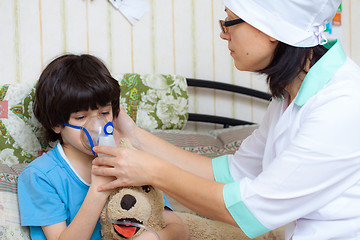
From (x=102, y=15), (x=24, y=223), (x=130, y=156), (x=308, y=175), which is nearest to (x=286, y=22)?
(x=308, y=175)

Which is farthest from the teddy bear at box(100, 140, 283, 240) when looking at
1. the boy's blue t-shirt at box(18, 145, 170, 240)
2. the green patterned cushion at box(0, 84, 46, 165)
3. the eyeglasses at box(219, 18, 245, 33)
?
the green patterned cushion at box(0, 84, 46, 165)

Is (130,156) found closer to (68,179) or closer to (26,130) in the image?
(68,179)

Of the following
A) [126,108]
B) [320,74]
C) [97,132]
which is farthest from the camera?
[126,108]

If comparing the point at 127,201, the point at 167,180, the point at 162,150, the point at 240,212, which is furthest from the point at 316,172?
the point at 162,150

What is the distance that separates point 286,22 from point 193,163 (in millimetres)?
576

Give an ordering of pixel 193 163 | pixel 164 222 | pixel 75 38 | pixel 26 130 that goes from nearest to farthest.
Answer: pixel 164 222
pixel 193 163
pixel 26 130
pixel 75 38

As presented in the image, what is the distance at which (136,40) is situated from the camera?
212 centimetres

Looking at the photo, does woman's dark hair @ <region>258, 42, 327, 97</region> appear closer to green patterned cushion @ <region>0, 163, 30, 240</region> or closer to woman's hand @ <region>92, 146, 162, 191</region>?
woman's hand @ <region>92, 146, 162, 191</region>

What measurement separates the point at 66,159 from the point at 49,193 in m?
0.12

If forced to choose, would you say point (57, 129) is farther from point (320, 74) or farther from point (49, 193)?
point (320, 74)

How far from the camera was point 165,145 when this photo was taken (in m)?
1.43

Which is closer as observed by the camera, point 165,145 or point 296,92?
point 296,92

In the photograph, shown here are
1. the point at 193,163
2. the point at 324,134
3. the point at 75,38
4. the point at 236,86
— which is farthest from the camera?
the point at 236,86

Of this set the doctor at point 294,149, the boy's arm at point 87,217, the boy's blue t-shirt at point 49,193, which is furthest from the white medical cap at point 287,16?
the boy's blue t-shirt at point 49,193
